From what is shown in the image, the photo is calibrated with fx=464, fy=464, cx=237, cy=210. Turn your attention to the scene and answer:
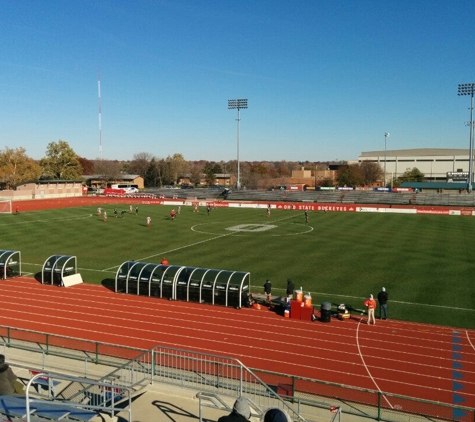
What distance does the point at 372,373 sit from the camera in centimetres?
1625

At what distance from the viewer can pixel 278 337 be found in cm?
1948

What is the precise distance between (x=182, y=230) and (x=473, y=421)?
132 feet

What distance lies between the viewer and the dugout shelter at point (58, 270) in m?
27.5

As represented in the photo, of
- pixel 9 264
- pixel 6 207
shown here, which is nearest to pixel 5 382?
pixel 9 264

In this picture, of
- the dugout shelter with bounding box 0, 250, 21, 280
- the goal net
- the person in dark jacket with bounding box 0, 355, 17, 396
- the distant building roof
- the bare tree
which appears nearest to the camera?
the person in dark jacket with bounding box 0, 355, 17, 396

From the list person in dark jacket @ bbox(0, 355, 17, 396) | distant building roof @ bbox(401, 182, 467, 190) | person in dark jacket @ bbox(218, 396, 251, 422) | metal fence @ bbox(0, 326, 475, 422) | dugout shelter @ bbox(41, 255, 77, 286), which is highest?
distant building roof @ bbox(401, 182, 467, 190)

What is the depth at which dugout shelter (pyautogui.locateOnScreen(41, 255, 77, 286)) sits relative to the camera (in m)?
27.5

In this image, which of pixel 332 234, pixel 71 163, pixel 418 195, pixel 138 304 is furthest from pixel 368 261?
pixel 71 163

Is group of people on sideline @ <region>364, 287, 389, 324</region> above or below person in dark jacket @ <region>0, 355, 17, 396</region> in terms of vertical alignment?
below

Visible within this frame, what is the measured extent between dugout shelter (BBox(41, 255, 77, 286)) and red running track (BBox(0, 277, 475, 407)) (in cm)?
205

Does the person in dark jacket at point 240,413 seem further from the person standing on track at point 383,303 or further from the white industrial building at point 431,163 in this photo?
the white industrial building at point 431,163

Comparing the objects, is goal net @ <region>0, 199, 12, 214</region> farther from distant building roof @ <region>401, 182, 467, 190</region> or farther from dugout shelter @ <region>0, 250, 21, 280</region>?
distant building roof @ <region>401, 182, 467, 190</region>

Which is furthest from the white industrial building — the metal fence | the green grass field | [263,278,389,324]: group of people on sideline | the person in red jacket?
the metal fence

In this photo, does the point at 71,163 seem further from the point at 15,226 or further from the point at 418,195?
the point at 418,195
